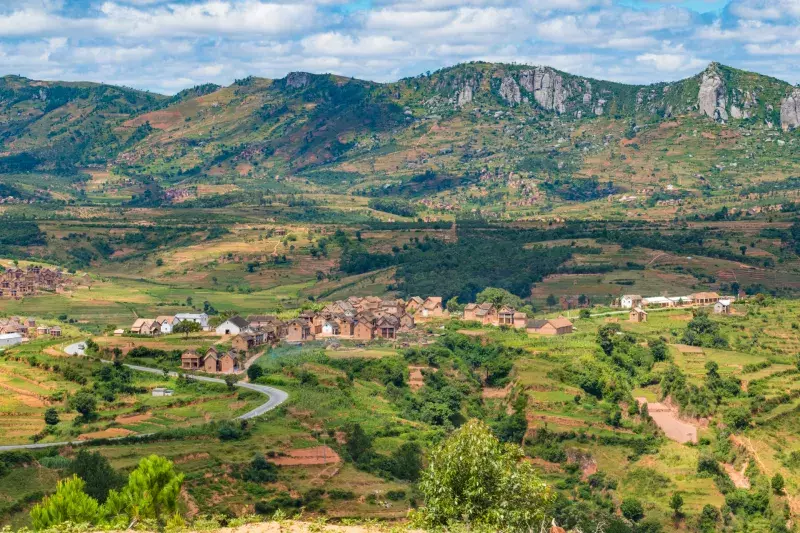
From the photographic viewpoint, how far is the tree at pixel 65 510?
40094 mm

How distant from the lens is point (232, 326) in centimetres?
9100

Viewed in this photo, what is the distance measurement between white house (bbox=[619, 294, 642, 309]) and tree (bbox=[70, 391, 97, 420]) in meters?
61.4

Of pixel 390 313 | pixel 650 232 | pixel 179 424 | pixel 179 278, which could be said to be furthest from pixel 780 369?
pixel 179 278

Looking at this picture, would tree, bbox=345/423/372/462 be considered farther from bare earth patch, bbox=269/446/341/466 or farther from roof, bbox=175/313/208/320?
roof, bbox=175/313/208/320

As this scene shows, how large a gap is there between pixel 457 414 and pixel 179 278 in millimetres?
78381

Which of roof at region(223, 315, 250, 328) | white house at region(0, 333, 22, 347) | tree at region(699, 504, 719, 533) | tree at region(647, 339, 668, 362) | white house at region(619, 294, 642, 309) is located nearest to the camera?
tree at region(699, 504, 719, 533)

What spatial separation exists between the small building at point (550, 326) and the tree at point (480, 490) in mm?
59128

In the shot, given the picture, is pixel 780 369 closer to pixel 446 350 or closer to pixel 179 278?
pixel 446 350

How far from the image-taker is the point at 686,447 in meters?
70.9

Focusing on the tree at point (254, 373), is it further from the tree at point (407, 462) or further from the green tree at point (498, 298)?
the green tree at point (498, 298)

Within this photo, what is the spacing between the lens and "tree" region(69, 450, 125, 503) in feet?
161

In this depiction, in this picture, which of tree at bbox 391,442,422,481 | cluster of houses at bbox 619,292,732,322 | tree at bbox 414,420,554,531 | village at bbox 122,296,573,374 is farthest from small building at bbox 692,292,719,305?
tree at bbox 414,420,554,531

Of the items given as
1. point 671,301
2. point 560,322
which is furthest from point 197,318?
point 671,301

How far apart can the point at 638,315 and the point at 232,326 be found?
120 feet
